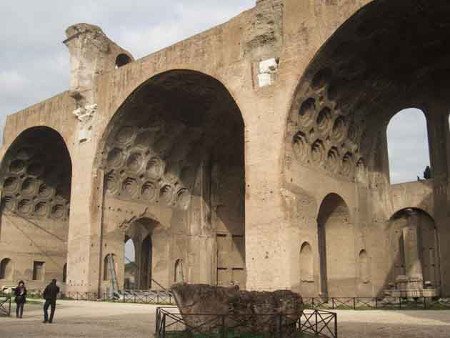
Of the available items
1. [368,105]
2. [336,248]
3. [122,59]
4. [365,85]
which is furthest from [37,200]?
[365,85]

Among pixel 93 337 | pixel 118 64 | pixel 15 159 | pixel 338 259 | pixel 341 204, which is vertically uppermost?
pixel 118 64

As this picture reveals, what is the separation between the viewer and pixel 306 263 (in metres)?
17.0

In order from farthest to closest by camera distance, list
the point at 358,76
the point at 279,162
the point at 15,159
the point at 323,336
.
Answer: the point at 15,159 → the point at 358,76 → the point at 279,162 → the point at 323,336

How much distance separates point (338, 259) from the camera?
20.8 m

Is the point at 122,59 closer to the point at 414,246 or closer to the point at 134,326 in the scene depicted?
the point at 414,246

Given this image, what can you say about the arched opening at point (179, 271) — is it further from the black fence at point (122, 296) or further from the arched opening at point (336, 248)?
the arched opening at point (336, 248)

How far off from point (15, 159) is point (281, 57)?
680 inches

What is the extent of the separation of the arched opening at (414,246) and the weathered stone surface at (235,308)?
1188cm

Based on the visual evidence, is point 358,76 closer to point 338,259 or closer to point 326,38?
point 326,38

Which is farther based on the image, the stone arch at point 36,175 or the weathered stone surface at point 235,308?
the stone arch at point 36,175

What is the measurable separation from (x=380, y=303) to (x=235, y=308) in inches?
434

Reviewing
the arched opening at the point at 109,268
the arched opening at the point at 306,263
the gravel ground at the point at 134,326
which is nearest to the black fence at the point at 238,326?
the gravel ground at the point at 134,326

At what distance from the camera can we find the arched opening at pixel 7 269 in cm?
2847

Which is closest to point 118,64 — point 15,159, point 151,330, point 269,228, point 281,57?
point 15,159
